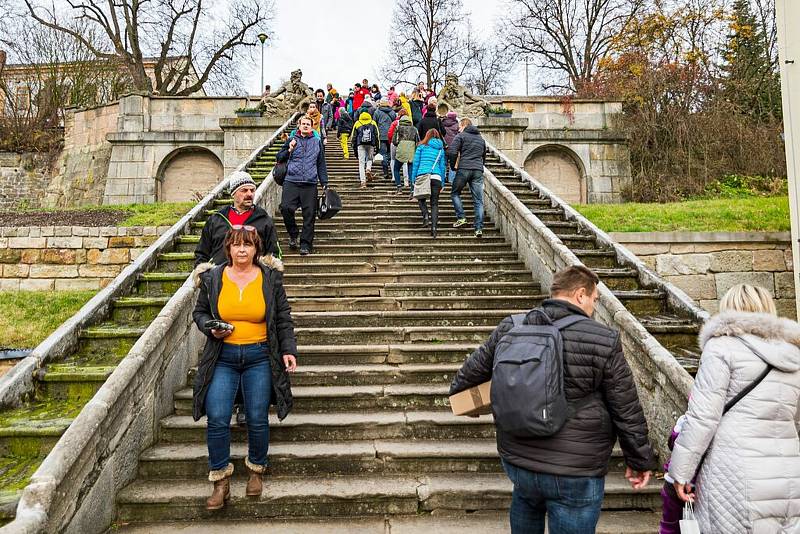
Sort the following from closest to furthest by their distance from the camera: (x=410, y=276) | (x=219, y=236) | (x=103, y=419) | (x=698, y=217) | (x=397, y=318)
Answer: (x=103, y=419)
(x=219, y=236)
(x=397, y=318)
(x=410, y=276)
(x=698, y=217)

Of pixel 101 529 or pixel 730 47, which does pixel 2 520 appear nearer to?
pixel 101 529

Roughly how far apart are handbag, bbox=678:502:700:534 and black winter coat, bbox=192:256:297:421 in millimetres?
2298

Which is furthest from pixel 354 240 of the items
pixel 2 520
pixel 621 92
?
pixel 621 92

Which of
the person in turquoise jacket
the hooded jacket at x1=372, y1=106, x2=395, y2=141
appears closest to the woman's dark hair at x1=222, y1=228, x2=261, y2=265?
the person in turquoise jacket

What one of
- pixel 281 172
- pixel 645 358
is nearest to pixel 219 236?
pixel 281 172

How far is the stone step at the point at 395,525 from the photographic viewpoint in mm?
3539

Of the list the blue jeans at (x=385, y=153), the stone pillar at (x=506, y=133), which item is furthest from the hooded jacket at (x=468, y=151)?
the stone pillar at (x=506, y=133)

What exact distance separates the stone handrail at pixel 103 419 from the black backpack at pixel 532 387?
7.90ft

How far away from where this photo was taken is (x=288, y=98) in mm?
16703

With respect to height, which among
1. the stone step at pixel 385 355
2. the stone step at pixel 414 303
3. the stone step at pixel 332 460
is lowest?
the stone step at pixel 332 460

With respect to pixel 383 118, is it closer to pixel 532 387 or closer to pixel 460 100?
pixel 460 100

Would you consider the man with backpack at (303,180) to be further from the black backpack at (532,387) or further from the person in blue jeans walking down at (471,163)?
the black backpack at (532,387)

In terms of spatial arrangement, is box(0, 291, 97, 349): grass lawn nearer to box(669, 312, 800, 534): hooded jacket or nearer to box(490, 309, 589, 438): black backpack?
box(490, 309, 589, 438): black backpack

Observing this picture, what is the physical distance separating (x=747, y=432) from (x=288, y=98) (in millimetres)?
16258
